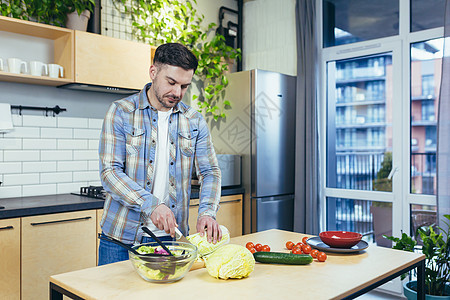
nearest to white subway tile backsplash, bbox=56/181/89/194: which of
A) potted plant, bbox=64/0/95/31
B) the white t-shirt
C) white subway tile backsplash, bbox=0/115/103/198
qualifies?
white subway tile backsplash, bbox=0/115/103/198

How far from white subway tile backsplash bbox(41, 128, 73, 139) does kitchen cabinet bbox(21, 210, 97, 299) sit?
80cm

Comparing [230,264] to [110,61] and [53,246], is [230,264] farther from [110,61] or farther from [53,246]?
[110,61]

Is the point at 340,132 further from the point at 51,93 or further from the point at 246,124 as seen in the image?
the point at 51,93

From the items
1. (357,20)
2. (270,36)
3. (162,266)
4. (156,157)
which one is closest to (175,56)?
(156,157)

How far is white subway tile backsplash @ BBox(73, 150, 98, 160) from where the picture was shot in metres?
3.46

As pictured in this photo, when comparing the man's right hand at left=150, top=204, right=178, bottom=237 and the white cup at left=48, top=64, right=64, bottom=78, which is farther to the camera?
the white cup at left=48, top=64, right=64, bottom=78

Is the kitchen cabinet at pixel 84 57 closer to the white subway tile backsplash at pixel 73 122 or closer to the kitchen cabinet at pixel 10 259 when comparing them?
the white subway tile backsplash at pixel 73 122

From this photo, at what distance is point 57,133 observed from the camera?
3.34 m

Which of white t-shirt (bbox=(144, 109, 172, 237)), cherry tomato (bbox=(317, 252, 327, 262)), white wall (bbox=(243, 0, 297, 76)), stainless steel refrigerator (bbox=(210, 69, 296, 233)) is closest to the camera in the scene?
cherry tomato (bbox=(317, 252, 327, 262))

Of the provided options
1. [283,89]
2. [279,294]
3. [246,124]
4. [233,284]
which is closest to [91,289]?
[233,284]

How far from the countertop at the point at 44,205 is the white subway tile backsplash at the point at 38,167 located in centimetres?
21

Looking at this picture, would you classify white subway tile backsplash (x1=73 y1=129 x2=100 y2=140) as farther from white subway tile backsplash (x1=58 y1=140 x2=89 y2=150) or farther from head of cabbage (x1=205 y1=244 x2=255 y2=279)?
head of cabbage (x1=205 y1=244 x2=255 y2=279)

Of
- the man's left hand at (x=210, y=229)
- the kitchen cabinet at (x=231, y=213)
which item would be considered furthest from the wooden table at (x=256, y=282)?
the kitchen cabinet at (x=231, y=213)

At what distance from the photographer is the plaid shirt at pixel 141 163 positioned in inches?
70.9
